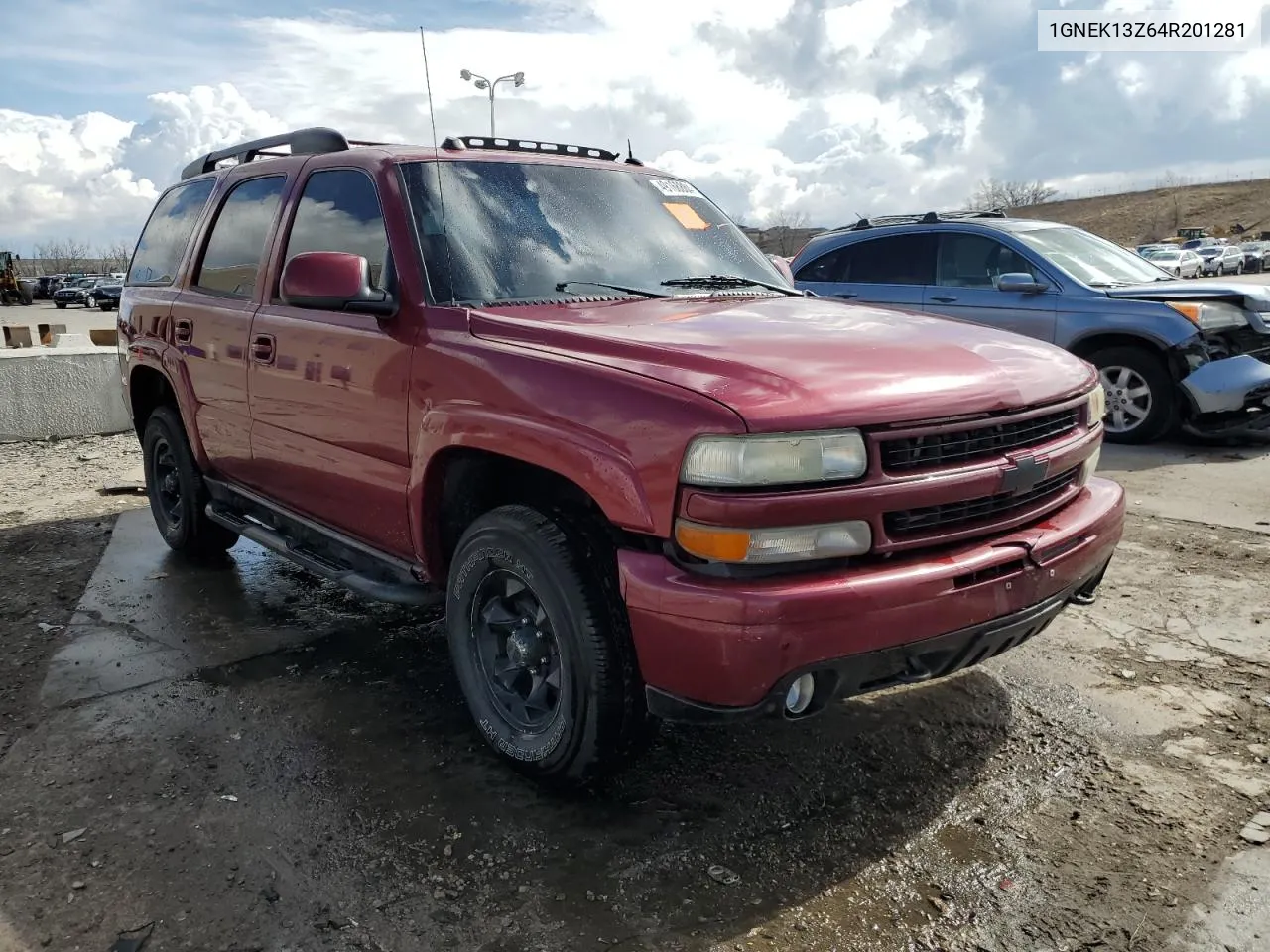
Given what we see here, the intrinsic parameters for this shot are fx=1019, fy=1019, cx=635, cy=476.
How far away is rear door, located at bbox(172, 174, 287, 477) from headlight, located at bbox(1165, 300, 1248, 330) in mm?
6363

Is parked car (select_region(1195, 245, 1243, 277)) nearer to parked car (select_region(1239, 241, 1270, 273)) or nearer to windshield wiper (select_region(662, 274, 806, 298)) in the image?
parked car (select_region(1239, 241, 1270, 273))

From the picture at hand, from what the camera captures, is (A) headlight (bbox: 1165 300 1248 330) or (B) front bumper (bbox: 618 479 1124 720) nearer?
(B) front bumper (bbox: 618 479 1124 720)

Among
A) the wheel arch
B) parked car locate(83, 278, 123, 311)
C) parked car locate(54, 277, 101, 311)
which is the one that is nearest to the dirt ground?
the wheel arch

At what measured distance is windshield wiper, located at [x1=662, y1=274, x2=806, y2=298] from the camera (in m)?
3.65

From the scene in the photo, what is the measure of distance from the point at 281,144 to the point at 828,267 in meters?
5.68

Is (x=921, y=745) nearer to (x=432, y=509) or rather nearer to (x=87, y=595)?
(x=432, y=509)

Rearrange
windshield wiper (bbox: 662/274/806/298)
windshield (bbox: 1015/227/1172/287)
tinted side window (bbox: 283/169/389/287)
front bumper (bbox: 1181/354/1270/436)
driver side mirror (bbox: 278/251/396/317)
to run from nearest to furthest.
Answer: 1. driver side mirror (bbox: 278/251/396/317)
2. tinted side window (bbox: 283/169/389/287)
3. windshield wiper (bbox: 662/274/806/298)
4. front bumper (bbox: 1181/354/1270/436)
5. windshield (bbox: 1015/227/1172/287)

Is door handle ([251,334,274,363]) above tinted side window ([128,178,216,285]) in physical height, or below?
below

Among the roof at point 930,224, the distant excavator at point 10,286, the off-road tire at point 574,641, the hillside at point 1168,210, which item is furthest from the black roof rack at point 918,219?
the hillside at point 1168,210

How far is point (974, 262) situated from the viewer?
27.5 feet

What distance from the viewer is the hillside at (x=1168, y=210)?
2990 inches

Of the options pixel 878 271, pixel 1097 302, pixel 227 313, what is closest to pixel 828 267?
pixel 878 271

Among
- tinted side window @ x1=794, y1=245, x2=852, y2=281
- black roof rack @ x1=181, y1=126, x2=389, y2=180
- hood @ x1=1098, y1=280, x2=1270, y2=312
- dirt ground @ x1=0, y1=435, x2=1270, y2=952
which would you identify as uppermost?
black roof rack @ x1=181, y1=126, x2=389, y2=180

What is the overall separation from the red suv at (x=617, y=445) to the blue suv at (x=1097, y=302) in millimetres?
4418
